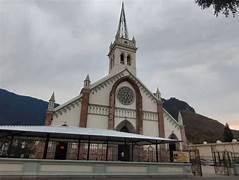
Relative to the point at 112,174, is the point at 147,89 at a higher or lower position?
higher

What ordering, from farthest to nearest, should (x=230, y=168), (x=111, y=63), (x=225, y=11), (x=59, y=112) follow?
(x=111, y=63), (x=59, y=112), (x=230, y=168), (x=225, y=11)

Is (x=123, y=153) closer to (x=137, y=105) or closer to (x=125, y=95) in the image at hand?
(x=137, y=105)

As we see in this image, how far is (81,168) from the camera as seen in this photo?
13.9 meters

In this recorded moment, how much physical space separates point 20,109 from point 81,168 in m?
40.1

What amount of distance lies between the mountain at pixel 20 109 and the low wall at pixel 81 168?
33.2 m

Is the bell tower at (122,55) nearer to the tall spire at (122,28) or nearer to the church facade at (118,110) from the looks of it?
the tall spire at (122,28)

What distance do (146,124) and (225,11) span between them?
21784mm

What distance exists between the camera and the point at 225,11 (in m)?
9.97

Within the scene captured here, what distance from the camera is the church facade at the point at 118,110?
25.5m

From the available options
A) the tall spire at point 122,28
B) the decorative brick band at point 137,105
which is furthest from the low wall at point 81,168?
the tall spire at point 122,28

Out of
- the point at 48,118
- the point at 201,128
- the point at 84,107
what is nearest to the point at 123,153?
the point at 84,107

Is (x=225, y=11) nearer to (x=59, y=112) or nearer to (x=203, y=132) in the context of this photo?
(x=59, y=112)

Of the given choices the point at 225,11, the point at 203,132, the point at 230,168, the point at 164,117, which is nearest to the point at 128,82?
the point at 164,117

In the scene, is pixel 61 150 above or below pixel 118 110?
below
